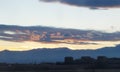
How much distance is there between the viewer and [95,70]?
106 meters

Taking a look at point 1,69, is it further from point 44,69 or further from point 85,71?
point 85,71

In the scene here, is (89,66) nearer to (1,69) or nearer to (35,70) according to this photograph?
(35,70)

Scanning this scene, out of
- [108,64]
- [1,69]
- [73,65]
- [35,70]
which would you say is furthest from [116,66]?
[1,69]

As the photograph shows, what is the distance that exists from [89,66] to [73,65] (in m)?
5.65

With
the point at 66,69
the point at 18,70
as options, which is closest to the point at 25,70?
the point at 18,70

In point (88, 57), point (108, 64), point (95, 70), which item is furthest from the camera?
point (88, 57)

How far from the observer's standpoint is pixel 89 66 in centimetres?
11150

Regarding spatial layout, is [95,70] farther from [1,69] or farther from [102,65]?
[1,69]

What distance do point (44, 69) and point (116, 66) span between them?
1630 cm

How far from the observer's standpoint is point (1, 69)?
114062mm

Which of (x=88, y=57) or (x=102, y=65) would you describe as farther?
(x=88, y=57)

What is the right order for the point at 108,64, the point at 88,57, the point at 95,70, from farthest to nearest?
the point at 88,57, the point at 108,64, the point at 95,70

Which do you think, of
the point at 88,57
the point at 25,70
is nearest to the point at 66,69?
the point at 25,70

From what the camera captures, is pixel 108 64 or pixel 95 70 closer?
pixel 95 70
